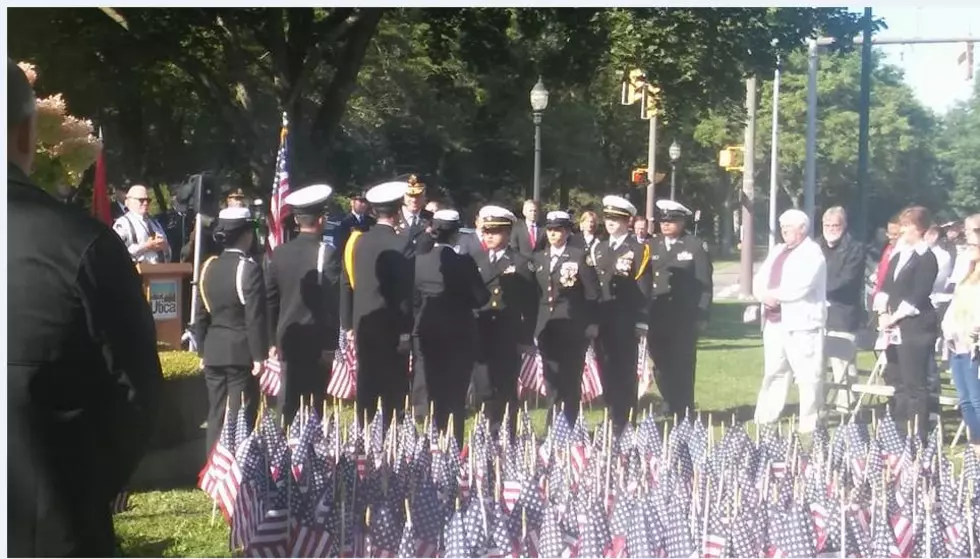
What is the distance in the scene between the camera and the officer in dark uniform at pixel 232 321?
570 centimetres

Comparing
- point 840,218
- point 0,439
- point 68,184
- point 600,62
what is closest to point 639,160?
point 600,62

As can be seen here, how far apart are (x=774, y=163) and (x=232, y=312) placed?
265 cm

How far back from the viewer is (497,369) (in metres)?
6.07

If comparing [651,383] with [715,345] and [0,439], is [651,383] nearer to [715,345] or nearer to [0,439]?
[715,345]

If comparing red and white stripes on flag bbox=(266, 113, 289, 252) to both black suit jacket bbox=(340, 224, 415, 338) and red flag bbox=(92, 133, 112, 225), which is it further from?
red flag bbox=(92, 133, 112, 225)

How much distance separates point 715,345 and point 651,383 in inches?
15.0

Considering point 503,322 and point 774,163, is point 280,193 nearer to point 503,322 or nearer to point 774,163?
point 503,322

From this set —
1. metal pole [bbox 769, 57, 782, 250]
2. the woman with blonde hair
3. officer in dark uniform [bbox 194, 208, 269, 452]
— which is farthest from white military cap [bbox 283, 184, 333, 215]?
the woman with blonde hair

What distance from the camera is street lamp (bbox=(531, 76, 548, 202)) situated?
5.35 metres

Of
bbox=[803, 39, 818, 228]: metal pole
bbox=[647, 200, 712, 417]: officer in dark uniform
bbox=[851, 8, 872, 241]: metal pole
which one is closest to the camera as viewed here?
bbox=[851, 8, 872, 241]: metal pole

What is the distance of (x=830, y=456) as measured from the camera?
5090mm

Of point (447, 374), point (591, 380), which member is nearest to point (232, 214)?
point (447, 374)

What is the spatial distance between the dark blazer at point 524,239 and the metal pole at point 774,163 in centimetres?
119

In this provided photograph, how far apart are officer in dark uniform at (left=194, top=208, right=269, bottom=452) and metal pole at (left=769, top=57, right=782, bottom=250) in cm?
243
